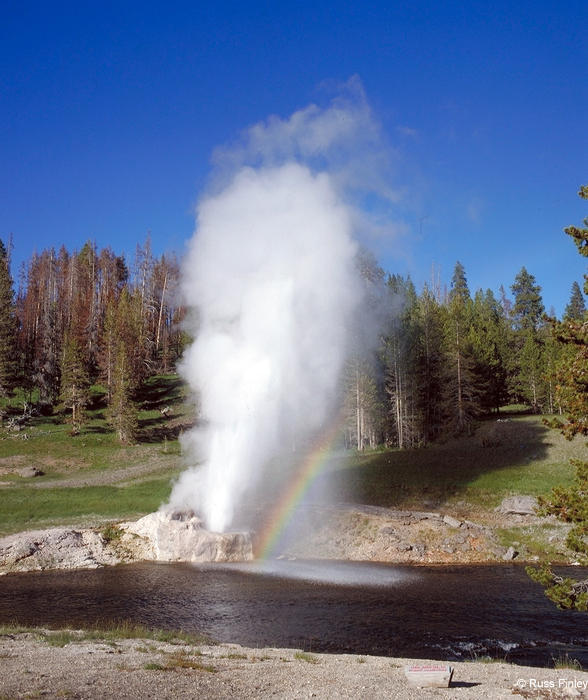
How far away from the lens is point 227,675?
44.8ft

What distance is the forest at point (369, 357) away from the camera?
67.9 m

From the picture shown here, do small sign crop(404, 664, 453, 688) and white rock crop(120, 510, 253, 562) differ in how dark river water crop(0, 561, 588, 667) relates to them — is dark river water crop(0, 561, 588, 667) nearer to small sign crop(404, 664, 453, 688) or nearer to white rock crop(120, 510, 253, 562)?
white rock crop(120, 510, 253, 562)

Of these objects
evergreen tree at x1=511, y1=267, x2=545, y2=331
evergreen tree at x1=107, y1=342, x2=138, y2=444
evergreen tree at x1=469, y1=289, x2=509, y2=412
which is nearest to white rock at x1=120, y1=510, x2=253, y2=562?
evergreen tree at x1=107, y1=342, x2=138, y2=444

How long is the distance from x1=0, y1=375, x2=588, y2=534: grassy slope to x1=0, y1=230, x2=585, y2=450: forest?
427cm

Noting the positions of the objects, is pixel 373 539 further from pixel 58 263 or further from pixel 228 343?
pixel 58 263

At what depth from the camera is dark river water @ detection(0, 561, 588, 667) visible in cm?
1827

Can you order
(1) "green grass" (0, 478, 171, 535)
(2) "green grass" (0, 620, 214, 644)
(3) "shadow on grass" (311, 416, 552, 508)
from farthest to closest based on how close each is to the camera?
1. (3) "shadow on grass" (311, 416, 552, 508)
2. (1) "green grass" (0, 478, 171, 535)
3. (2) "green grass" (0, 620, 214, 644)

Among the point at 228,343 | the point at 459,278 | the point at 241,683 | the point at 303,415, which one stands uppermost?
the point at 459,278

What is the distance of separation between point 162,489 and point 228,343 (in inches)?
697

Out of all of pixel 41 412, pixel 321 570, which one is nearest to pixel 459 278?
pixel 41 412

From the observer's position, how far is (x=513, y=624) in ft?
66.0

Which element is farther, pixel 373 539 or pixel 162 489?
pixel 162 489

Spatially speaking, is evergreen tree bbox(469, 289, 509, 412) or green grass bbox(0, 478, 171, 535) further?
evergreen tree bbox(469, 289, 509, 412)

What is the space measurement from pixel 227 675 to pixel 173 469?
45054 mm
